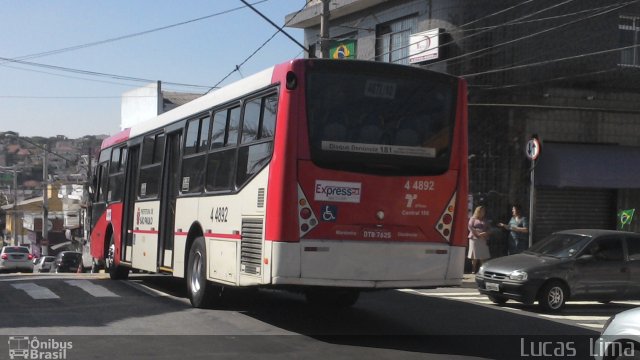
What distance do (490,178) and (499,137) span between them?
4.01ft

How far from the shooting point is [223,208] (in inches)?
430

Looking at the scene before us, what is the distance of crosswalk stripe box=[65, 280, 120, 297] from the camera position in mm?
13698

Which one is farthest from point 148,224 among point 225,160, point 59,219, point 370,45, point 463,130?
point 59,219

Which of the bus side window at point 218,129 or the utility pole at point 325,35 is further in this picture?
the utility pole at point 325,35

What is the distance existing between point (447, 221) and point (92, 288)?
769 centimetres

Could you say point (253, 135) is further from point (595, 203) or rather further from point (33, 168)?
point (33, 168)

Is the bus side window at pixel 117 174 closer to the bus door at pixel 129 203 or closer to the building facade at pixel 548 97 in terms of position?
the bus door at pixel 129 203

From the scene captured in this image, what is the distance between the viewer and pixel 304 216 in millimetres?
9211

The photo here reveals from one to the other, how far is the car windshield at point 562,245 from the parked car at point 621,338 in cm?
799

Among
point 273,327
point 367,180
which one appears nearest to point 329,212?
point 367,180

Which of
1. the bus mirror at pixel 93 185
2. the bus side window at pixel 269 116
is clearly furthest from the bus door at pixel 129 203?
the bus side window at pixel 269 116

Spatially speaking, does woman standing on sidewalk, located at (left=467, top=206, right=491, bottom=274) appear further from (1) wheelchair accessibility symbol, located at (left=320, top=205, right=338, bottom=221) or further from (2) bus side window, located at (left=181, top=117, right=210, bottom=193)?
(1) wheelchair accessibility symbol, located at (left=320, top=205, right=338, bottom=221)

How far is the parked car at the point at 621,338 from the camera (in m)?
6.26

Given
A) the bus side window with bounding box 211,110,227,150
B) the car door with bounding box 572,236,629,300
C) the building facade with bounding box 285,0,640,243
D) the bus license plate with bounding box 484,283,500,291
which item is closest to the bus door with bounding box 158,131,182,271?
the bus side window with bounding box 211,110,227,150
